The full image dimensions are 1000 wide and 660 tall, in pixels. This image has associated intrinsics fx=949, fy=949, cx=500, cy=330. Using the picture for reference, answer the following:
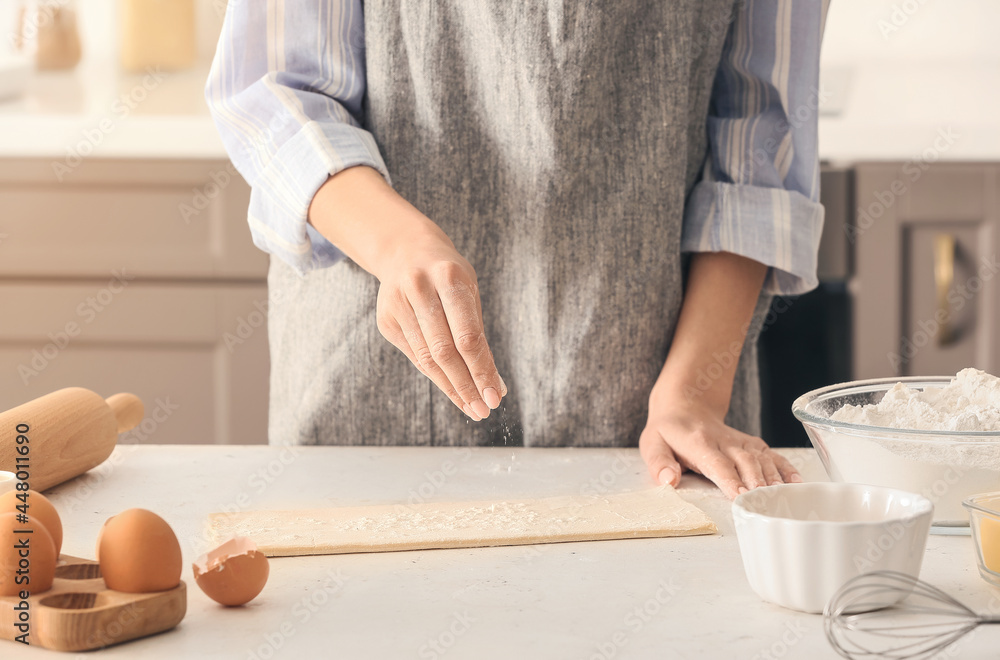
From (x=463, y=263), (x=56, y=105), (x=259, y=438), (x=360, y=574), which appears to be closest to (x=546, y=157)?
(x=463, y=263)

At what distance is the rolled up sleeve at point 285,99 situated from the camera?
30.9 inches

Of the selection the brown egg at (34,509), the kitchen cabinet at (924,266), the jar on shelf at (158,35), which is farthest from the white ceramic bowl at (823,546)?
the jar on shelf at (158,35)

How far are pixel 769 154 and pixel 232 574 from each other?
0.63 metres

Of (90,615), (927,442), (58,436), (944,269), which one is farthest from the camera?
(944,269)

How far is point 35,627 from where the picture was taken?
417 millimetres

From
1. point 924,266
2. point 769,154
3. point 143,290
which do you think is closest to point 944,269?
point 924,266

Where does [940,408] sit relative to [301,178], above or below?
below

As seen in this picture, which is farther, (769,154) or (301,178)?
(769,154)

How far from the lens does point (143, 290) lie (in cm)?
153

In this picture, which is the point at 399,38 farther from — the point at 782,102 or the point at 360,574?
the point at 360,574

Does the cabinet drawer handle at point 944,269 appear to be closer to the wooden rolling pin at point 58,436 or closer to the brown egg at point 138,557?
the wooden rolling pin at point 58,436

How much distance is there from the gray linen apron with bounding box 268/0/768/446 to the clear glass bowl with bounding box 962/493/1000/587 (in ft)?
1.32

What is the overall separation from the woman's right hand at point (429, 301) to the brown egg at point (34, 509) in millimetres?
242

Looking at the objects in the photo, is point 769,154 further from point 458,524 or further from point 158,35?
point 158,35
